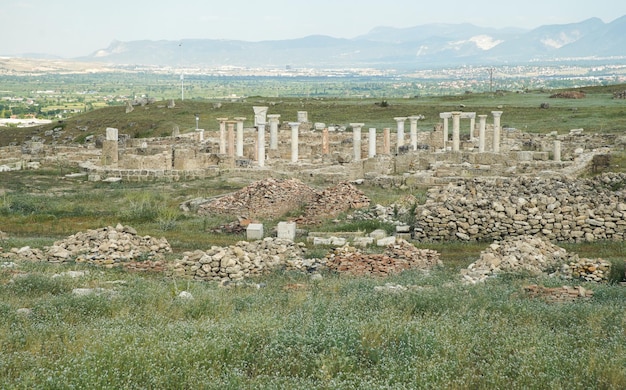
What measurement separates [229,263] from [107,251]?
11.0 ft

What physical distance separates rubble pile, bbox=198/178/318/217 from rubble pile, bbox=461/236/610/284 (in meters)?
9.56

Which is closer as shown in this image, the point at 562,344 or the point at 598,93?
the point at 562,344

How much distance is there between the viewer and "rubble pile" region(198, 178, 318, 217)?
2612 cm

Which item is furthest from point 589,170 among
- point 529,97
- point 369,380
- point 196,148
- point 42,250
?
point 529,97

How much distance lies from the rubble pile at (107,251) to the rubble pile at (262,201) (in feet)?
20.4

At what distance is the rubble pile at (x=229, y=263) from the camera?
17031mm

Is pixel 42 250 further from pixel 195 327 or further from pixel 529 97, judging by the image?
pixel 529 97

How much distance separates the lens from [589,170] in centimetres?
3347

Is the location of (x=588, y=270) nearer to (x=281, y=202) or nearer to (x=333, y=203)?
(x=333, y=203)

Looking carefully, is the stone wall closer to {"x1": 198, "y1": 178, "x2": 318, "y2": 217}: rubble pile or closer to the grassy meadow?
the grassy meadow

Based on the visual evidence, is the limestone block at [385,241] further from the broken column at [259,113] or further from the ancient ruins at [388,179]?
the broken column at [259,113]

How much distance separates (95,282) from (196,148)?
26932mm

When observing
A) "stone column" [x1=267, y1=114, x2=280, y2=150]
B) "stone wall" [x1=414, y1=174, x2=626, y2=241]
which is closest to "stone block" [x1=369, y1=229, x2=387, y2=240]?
"stone wall" [x1=414, y1=174, x2=626, y2=241]

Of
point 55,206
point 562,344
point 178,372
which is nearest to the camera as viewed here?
point 178,372
